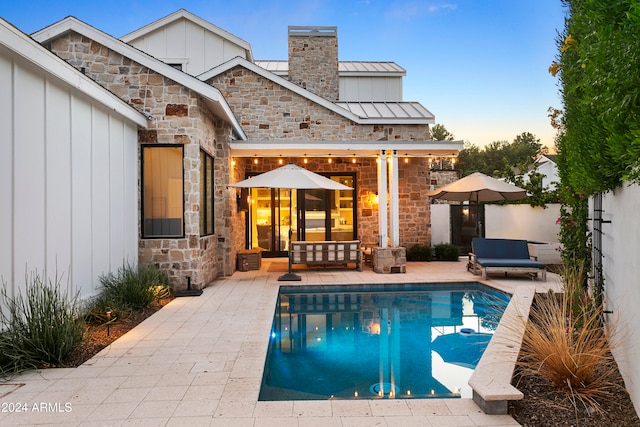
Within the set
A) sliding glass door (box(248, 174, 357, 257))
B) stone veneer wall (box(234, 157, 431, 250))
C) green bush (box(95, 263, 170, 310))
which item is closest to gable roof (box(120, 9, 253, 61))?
stone veneer wall (box(234, 157, 431, 250))

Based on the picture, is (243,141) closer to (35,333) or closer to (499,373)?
(35,333)

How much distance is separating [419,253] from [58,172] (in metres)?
9.80

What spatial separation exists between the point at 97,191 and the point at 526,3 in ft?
49.3

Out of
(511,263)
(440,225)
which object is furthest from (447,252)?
(511,263)

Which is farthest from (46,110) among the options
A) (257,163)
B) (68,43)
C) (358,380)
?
(257,163)

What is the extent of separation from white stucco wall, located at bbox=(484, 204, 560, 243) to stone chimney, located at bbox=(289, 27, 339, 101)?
269 inches

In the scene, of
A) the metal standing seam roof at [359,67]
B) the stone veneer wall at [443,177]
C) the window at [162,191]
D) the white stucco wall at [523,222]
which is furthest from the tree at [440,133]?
the window at [162,191]

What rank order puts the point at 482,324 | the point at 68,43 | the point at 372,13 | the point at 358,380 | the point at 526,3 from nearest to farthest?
1. the point at 358,380
2. the point at 482,324
3. the point at 68,43
4. the point at 526,3
5. the point at 372,13

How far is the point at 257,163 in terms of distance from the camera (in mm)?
12672

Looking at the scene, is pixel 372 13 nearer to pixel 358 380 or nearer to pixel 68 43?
pixel 68 43

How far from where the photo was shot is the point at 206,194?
28.5 feet

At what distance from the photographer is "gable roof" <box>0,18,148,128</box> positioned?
12.9 ft

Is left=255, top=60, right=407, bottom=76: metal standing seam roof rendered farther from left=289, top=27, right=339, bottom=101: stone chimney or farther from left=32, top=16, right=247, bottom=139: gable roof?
left=32, top=16, right=247, bottom=139: gable roof

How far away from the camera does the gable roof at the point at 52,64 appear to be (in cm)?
394
